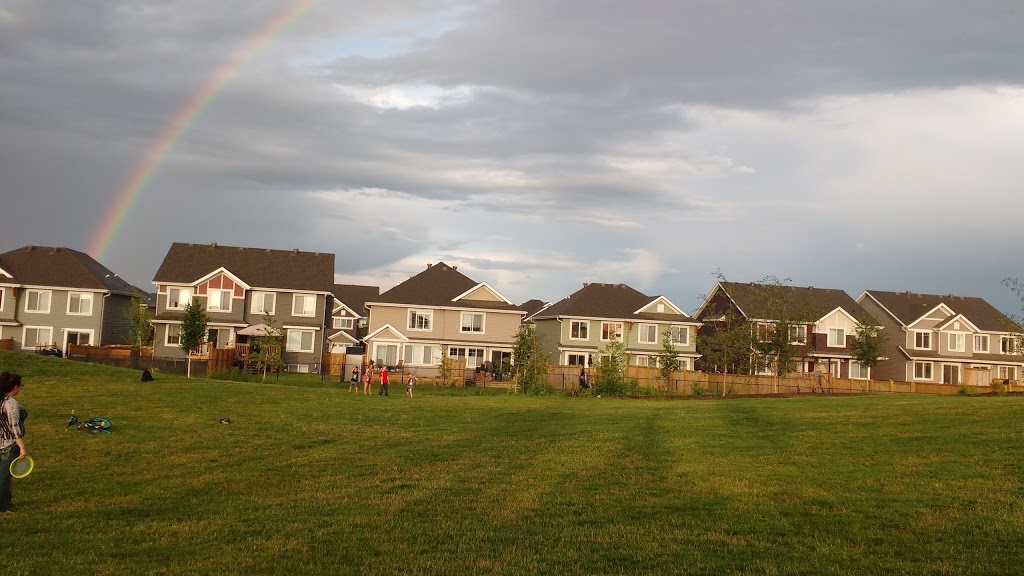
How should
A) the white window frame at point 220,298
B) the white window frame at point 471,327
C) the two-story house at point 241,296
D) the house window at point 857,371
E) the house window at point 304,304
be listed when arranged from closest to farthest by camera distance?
1. the two-story house at point 241,296
2. the white window frame at point 220,298
3. the house window at point 304,304
4. the white window frame at point 471,327
5. the house window at point 857,371

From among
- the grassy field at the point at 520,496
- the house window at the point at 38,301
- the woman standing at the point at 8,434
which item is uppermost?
the house window at the point at 38,301

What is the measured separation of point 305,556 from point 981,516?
9.30 m

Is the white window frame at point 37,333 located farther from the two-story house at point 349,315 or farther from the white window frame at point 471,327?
the white window frame at point 471,327

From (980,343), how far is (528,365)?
5544cm

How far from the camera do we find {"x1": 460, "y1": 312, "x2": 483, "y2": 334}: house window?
233ft

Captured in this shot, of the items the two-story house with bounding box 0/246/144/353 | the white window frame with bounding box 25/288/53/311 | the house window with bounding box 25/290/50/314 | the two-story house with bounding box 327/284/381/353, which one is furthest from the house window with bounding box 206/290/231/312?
the house window with bounding box 25/290/50/314

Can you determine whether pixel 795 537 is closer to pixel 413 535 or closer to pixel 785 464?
pixel 413 535

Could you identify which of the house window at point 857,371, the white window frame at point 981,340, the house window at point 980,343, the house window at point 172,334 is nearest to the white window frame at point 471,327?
the house window at point 172,334

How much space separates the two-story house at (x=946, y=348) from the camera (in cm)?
8275

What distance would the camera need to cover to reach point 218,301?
6762cm

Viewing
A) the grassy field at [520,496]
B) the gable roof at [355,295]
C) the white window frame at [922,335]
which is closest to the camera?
the grassy field at [520,496]

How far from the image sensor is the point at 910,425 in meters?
23.5

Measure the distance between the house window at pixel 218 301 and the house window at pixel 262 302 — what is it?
78.6 inches

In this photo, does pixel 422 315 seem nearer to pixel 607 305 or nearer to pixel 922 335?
pixel 607 305
